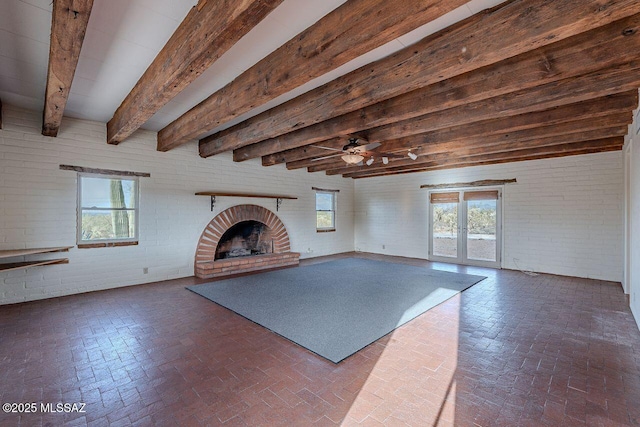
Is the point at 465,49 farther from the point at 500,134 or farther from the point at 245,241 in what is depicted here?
the point at 245,241

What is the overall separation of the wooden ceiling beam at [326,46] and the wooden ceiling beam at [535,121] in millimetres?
2193

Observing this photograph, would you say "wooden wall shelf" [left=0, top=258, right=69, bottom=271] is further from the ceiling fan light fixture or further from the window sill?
the ceiling fan light fixture

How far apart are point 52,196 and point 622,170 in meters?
9.58

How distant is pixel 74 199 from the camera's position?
176 inches

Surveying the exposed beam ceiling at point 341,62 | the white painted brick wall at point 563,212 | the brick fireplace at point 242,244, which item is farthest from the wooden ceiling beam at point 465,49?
the white painted brick wall at point 563,212

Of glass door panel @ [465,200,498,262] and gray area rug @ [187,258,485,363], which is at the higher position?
glass door panel @ [465,200,498,262]

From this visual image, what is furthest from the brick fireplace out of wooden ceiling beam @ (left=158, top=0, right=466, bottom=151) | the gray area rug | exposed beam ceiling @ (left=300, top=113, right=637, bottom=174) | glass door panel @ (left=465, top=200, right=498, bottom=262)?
glass door panel @ (left=465, top=200, right=498, bottom=262)

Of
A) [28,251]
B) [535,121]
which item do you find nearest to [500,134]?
[535,121]

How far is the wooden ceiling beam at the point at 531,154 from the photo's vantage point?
4984mm

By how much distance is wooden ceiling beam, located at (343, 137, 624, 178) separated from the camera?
4.98 metres

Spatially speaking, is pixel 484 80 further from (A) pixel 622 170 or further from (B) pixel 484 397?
(A) pixel 622 170

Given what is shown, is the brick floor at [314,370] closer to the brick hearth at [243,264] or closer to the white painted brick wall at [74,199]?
the white painted brick wall at [74,199]

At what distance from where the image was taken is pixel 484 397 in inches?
82.0

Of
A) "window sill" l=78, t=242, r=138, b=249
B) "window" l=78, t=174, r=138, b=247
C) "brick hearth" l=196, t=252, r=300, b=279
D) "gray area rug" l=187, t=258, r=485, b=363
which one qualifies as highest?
"window" l=78, t=174, r=138, b=247
